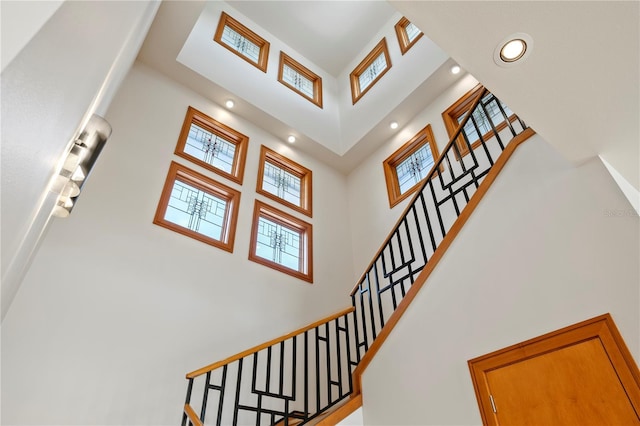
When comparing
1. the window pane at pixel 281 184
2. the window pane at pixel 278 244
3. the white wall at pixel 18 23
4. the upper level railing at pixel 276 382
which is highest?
the window pane at pixel 281 184

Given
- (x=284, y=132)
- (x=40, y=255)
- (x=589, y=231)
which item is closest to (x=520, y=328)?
(x=589, y=231)

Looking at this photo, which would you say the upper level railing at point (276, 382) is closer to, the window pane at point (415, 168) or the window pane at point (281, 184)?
the window pane at point (281, 184)

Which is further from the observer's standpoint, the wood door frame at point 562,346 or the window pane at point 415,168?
the window pane at point 415,168

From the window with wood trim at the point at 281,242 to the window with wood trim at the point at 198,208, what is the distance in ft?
1.28

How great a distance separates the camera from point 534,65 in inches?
75.6

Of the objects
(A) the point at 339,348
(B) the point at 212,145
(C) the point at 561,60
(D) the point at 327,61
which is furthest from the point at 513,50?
(D) the point at 327,61

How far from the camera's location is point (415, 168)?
6777 millimetres

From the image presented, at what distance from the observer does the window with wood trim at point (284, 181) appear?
21.8ft

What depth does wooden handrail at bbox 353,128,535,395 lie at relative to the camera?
3.13 metres

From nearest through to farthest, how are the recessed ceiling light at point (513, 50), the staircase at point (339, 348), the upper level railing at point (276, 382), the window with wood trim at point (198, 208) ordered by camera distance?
the recessed ceiling light at point (513, 50) → the staircase at point (339, 348) → the upper level railing at point (276, 382) → the window with wood trim at point (198, 208)

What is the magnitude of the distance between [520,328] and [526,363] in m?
0.21

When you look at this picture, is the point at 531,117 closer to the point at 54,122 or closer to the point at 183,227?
the point at 54,122

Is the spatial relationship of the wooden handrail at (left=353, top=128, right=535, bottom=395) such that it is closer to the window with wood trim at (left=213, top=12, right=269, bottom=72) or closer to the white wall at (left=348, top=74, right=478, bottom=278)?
the white wall at (left=348, top=74, right=478, bottom=278)

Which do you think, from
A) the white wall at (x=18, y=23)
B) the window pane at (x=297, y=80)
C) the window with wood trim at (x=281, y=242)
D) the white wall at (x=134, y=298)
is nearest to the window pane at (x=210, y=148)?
the white wall at (x=134, y=298)
